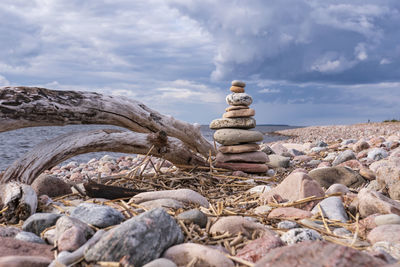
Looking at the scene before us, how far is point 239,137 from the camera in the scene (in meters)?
6.77

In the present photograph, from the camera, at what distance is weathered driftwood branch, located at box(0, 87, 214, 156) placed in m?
5.10

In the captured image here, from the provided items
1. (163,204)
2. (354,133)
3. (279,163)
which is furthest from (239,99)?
(354,133)

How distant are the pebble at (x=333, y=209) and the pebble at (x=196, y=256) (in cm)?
162

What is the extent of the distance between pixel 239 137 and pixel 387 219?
3815mm

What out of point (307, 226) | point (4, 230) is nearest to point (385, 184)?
point (307, 226)

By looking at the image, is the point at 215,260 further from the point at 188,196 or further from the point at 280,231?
the point at 188,196

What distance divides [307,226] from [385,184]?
2111mm

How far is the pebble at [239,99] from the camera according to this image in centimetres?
686

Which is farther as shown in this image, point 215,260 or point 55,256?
point 55,256

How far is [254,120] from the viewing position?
7023mm

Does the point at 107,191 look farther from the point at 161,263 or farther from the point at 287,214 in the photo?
the point at 161,263

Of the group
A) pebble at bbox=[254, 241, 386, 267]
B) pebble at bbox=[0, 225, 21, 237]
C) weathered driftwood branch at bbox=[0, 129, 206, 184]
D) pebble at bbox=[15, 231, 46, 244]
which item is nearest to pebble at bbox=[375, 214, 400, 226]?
pebble at bbox=[254, 241, 386, 267]

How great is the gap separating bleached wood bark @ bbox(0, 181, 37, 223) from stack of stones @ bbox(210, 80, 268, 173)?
3.45 meters

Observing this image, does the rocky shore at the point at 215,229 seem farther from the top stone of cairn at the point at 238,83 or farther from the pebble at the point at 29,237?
the top stone of cairn at the point at 238,83
